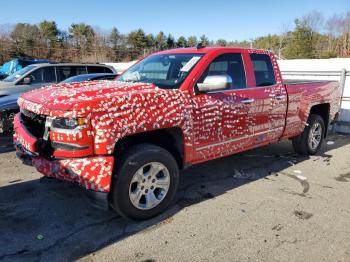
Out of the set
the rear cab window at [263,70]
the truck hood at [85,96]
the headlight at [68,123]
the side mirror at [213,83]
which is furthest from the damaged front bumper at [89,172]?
the rear cab window at [263,70]

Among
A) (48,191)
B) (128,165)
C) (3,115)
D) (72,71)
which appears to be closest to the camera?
(128,165)

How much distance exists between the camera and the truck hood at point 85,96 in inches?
126

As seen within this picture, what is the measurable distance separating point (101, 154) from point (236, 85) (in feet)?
7.29

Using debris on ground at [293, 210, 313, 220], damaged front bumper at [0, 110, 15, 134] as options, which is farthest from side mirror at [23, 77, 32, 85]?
debris on ground at [293, 210, 313, 220]

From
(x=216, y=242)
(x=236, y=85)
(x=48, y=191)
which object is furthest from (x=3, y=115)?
(x=216, y=242)

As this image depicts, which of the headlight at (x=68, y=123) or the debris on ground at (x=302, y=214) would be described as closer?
the headlight at (x=68, y=123)

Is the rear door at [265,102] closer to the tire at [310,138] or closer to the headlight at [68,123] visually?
the tire at [310,138]

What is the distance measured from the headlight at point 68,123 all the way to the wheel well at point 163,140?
1.72 ft

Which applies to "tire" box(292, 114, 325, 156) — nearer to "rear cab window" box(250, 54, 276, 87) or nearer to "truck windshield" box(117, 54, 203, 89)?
"rear cab window" box(250, 54, 276, 87)

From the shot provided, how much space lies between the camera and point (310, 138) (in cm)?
639

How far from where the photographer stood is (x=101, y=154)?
128 inches

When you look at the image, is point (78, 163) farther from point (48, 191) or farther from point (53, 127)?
point (48, 191)

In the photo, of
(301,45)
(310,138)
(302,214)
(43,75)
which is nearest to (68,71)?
(43,75)

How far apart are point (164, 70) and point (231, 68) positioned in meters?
0.94
